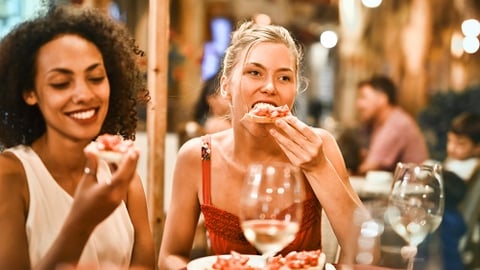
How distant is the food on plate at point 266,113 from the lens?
2.53 metres

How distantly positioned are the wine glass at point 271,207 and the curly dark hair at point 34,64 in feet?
2.07

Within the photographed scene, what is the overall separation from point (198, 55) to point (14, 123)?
9415 millimetres

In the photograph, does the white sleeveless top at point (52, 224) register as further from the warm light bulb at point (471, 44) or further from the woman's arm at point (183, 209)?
the warm light bulb at point (471, 44)

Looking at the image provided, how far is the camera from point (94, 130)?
2059 mm

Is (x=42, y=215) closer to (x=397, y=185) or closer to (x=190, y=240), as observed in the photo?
(x=190, y=240)

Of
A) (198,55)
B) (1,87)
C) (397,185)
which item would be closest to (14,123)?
(1,87)

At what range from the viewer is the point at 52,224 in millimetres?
2098

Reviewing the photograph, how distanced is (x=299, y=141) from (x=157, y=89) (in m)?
0.73

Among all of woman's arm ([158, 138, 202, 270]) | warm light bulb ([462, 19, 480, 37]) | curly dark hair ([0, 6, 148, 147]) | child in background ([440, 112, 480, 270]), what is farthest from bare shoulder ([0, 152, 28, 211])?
warm light bulb ([462, 19, 480, 37])

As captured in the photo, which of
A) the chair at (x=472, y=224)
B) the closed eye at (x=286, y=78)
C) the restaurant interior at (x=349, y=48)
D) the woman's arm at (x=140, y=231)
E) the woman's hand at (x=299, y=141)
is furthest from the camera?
the restaurant interior at (x=349, y=48)

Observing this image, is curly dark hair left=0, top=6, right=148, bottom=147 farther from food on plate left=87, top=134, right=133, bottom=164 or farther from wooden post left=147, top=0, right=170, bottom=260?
wooden post left=147, top=0, right=170, bottom=260

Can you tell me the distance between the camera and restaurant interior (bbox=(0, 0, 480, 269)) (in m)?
9.50

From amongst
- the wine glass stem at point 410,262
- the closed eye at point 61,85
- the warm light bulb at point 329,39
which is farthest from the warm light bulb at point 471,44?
the closed eye at point 61,85

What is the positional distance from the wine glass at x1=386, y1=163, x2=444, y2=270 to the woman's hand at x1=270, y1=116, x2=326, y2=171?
0.30m
